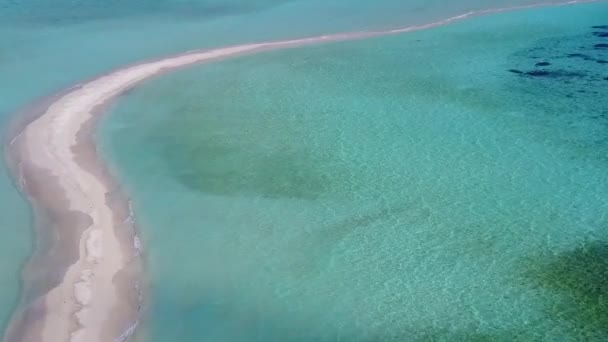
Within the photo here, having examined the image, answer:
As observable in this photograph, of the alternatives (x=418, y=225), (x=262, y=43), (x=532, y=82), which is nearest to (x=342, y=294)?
(x=418, y=225)

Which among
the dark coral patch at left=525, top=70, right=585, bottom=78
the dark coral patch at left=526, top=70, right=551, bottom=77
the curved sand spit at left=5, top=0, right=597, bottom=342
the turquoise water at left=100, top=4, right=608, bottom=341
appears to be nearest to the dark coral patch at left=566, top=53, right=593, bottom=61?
the turquoise water at left=100, top=4, right=608, bottom=341

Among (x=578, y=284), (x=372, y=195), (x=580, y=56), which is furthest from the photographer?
(x=580, y=56)

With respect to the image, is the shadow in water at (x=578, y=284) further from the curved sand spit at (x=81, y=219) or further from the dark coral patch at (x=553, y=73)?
the dark coral patch at (x=553, y=73)

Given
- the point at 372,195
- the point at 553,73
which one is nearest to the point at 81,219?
the point at 372,195

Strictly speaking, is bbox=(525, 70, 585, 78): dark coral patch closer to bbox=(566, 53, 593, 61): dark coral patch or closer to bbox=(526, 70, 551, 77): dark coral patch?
bbox=(526, 70, 551, 77): dark coral patch

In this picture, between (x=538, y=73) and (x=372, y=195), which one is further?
(x=538, y=73)

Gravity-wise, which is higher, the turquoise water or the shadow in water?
the turquoise water

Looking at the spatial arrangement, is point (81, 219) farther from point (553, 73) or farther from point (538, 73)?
point (553, 73)

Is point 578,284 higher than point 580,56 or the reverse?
the reverse
